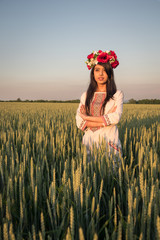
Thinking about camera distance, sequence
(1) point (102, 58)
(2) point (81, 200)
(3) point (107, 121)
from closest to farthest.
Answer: (2) point (81, 200)
(3) point (107, 121)
(1) point (102, 58)

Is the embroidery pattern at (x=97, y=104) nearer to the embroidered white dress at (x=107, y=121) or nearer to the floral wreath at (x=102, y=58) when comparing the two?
the embroidered white dress at (x=107, y=121)

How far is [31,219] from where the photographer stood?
819 mm

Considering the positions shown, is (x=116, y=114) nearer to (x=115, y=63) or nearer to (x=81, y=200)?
(x=115, y=63)

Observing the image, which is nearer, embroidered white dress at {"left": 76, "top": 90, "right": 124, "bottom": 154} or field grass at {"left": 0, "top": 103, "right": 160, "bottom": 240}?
field grass at {"left": 0, "top": 103, "right": 160, "bottom": 240}

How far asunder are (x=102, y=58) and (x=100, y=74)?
6.3 inches

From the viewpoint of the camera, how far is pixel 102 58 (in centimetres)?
187

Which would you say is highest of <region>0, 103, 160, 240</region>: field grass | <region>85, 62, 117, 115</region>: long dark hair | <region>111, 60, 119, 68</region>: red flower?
<region>111, 60, 119, 68</region>: red flower

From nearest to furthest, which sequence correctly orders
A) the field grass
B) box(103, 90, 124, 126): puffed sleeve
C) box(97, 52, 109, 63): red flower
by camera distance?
the field grass → box(103, 90, 124, 126): puffed sleeve → box(97, 52, 109, 63): red flower

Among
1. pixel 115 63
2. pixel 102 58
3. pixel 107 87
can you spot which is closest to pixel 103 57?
pixel 102 58

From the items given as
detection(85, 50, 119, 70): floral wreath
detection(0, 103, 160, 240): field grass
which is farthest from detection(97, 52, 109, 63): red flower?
detection(0, 103, 160, 240): field grass

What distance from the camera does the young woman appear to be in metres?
1.83

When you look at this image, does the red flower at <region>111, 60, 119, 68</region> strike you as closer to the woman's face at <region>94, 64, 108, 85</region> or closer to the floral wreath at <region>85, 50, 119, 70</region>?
the floral wreath at <region>85, 50, 119, 70</region>

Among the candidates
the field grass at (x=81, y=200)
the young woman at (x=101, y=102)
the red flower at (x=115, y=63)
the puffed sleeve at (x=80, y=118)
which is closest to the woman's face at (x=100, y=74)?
the young woman at (x=101, y=102)

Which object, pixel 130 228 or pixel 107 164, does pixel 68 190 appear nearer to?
pixel 130 228
